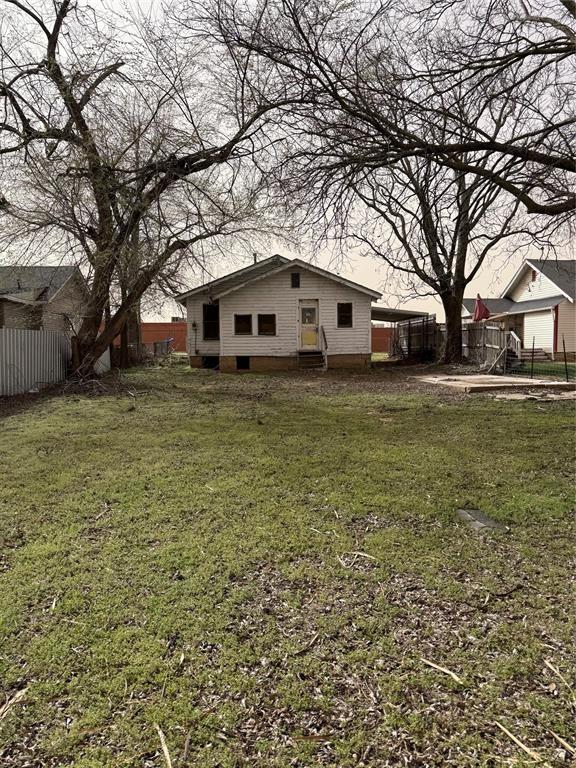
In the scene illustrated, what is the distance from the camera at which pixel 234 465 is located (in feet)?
15.0

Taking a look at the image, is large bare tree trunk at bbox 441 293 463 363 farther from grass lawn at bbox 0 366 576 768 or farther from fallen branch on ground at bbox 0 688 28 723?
fallen branch on ground at bbox 0 688 28 723

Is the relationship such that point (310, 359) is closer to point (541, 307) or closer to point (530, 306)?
point (541, 307)

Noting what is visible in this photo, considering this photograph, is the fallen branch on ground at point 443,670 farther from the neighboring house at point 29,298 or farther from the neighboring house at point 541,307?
the neighboring house at point 541,307

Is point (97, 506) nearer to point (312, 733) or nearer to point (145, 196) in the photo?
point (312, 733)

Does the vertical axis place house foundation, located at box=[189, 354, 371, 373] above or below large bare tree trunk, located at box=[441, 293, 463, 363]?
below

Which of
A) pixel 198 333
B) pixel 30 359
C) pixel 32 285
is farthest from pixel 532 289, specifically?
pixel 30 359

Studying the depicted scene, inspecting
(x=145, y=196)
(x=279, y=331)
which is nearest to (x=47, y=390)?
(x=145, y=196)

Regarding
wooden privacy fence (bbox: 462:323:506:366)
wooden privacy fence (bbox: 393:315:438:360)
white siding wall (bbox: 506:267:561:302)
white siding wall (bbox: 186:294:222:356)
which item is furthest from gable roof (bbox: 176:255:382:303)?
white siding wall (bbox: 506:267:561:302)

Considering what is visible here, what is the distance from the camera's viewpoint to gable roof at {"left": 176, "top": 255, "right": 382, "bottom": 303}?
18141 mm

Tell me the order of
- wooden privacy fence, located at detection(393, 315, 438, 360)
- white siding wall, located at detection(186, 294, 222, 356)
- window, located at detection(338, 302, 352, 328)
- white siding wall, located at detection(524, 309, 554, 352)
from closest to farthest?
1. window, located at detection(338, 302, 352, 328)
2. white siding wall, located at detection(186, 294, 222, 356)
3. wooden privacy fence, located at detection(393, 315, 438, 360)
4. white siding wall, located at detection(524, 309, 554, 352)

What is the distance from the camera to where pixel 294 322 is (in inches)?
734

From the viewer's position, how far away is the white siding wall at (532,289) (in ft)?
78.3

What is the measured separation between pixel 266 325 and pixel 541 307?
14.1 m

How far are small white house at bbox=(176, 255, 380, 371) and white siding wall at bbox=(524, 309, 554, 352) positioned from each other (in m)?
10.1
